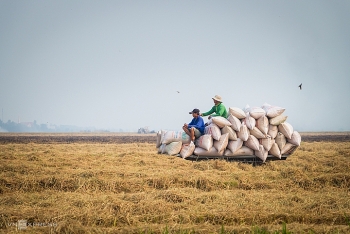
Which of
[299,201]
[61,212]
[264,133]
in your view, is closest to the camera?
[61,212]

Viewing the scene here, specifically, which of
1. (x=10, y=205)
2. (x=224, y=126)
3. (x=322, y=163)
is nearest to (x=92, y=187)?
(x=10, y=205)

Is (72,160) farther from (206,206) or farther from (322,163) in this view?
(322,163)

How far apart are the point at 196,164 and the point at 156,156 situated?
148cm

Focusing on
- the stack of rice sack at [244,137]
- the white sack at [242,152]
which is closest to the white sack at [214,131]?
the stack of rice sack at [244,137]

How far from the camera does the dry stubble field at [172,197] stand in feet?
12.6

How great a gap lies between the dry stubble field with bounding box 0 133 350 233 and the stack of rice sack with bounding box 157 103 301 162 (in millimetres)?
435

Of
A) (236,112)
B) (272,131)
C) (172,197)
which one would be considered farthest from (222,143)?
(172,197)

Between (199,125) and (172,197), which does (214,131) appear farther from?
(172,197)

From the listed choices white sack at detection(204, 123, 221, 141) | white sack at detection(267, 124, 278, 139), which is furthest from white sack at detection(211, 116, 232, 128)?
white sack at detection(267, 124, 278, 139)

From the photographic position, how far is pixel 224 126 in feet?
26.2

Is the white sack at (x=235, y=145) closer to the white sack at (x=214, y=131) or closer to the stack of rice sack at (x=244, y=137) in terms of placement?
the stack of rice sack at (x=244, y=137)

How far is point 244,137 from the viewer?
26.0 feet

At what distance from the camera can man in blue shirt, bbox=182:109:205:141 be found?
317 inches

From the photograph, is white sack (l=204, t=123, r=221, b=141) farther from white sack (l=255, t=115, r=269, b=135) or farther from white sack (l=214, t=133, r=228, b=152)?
white sack (l=255, t=115, r=269, b=135)
